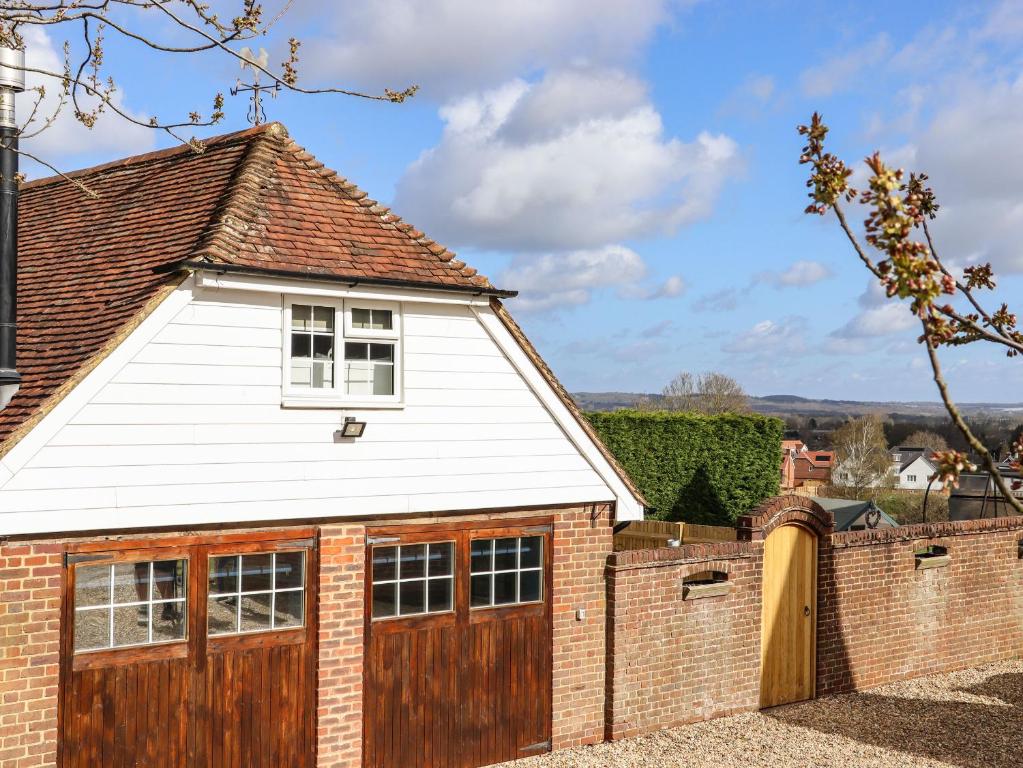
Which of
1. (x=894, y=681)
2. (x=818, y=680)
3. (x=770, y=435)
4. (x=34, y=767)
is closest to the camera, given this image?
(x=34, y=767)

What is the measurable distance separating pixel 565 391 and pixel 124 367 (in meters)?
5.11

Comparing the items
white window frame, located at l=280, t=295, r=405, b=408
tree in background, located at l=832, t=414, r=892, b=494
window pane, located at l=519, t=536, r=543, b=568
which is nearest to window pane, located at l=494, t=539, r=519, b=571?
window pane, located at l=519, t=536, r=543, b=568

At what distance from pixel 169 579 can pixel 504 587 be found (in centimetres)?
394

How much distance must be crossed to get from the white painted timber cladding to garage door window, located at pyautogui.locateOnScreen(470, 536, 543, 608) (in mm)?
511

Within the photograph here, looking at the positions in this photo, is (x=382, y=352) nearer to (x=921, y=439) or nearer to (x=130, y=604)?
(x=130, y=604)

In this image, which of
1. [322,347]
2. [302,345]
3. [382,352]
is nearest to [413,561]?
[382,352]

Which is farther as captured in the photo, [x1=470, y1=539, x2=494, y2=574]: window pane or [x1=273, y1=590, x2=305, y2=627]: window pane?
[x1=470, y1=539, x2=494, y2=574]: window pane

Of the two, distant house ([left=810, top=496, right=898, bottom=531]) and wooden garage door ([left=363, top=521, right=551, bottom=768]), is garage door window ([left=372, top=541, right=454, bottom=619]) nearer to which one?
wooden garage door ([left=363, top=521, right=551, bottom=768])

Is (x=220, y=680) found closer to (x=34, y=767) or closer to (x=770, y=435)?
(x=34, y=767)

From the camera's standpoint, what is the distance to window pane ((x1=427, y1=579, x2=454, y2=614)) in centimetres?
1187

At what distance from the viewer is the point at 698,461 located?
25719mm

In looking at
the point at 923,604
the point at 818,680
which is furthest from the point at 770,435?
the point at 818,680

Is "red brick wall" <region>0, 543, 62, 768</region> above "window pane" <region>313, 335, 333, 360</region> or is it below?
below

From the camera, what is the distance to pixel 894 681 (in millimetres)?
16594
